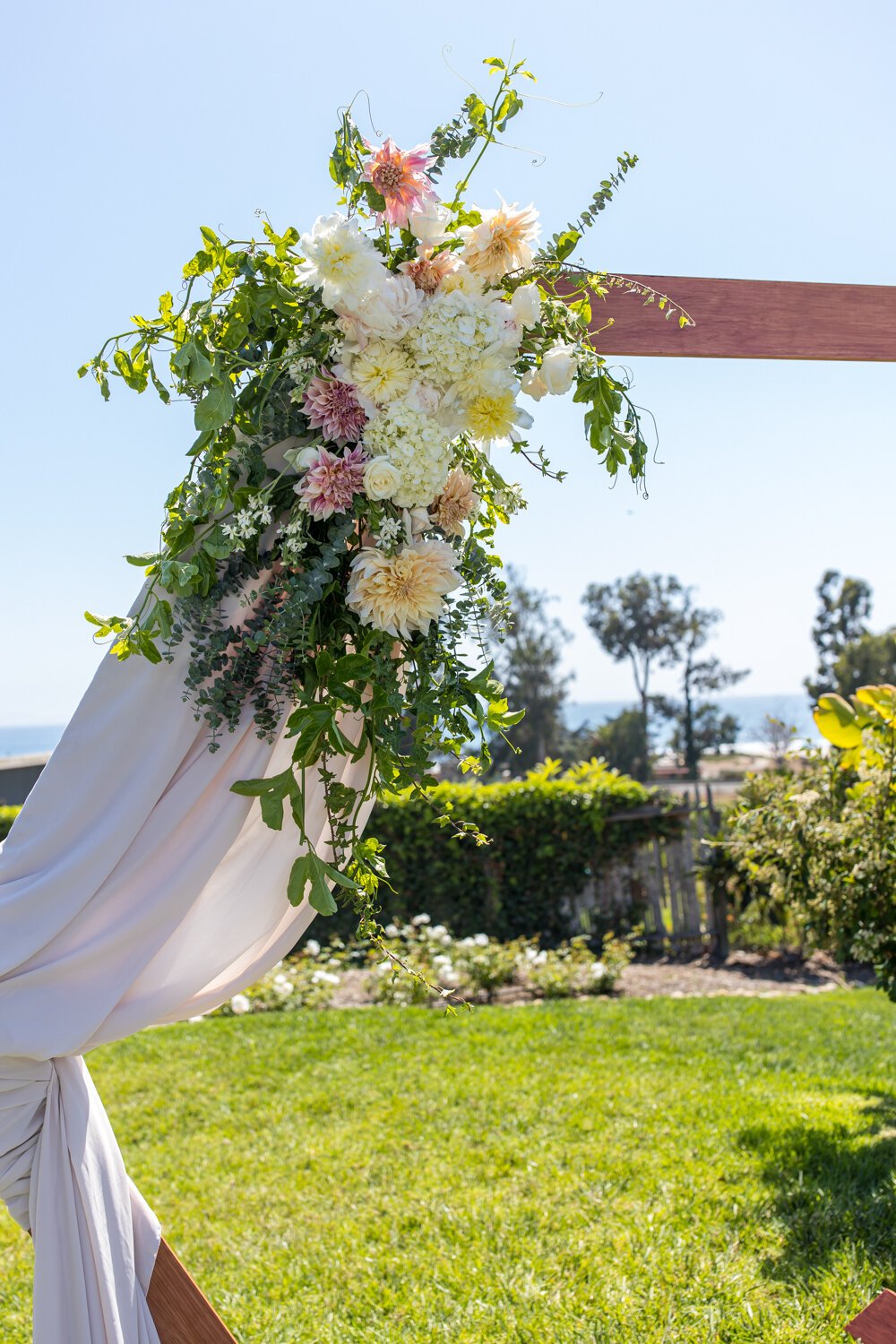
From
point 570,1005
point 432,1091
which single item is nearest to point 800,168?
point 432,1091

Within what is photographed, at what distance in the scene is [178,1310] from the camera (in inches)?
61.2

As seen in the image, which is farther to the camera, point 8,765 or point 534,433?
point 8,765

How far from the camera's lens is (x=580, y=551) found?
41.2m

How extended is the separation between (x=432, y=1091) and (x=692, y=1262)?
164cm

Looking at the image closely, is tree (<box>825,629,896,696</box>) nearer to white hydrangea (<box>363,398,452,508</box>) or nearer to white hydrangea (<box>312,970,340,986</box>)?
white hydrangea (<box>312,970,340,986</box>)

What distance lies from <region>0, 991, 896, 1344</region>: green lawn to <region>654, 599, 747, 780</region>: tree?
23.1 metres

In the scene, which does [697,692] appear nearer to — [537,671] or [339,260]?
[537,671]

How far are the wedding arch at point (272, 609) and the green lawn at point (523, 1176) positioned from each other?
1154mm

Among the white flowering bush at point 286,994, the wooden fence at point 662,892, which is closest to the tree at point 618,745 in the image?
the wooden fence at point 662,892

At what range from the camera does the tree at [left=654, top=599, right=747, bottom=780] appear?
91.4 ft

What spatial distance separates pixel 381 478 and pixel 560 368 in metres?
0.36

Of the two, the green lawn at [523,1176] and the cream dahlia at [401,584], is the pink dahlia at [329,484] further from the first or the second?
the green lawn at [523,1176]

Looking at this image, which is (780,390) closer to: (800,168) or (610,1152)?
(800,168)

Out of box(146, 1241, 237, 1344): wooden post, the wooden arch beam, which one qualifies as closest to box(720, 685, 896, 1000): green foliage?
the wooden arch beam
